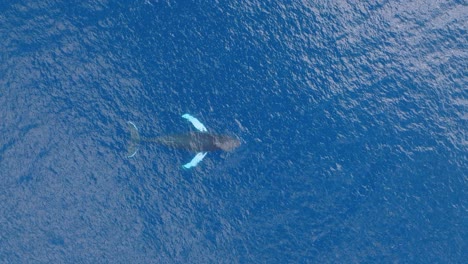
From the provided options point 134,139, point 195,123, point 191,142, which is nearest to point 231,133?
point 195,123

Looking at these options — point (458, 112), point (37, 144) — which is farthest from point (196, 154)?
point (458, 112)

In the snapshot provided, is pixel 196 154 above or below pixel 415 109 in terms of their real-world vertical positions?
below

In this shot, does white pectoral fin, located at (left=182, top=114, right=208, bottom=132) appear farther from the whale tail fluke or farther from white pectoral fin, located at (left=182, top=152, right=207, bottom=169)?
the whale tail fluke

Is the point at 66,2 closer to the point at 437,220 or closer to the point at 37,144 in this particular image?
the point at 37,144

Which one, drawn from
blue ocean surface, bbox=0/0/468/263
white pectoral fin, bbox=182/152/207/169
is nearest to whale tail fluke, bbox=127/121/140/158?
blue ocean surface, bbox=0/0/468/263

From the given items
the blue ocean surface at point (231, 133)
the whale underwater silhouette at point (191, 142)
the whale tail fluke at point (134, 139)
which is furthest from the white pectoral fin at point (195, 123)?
the whale tail fluke at point (134, 139)

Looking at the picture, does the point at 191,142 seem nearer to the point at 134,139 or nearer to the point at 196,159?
the point at 196,159
